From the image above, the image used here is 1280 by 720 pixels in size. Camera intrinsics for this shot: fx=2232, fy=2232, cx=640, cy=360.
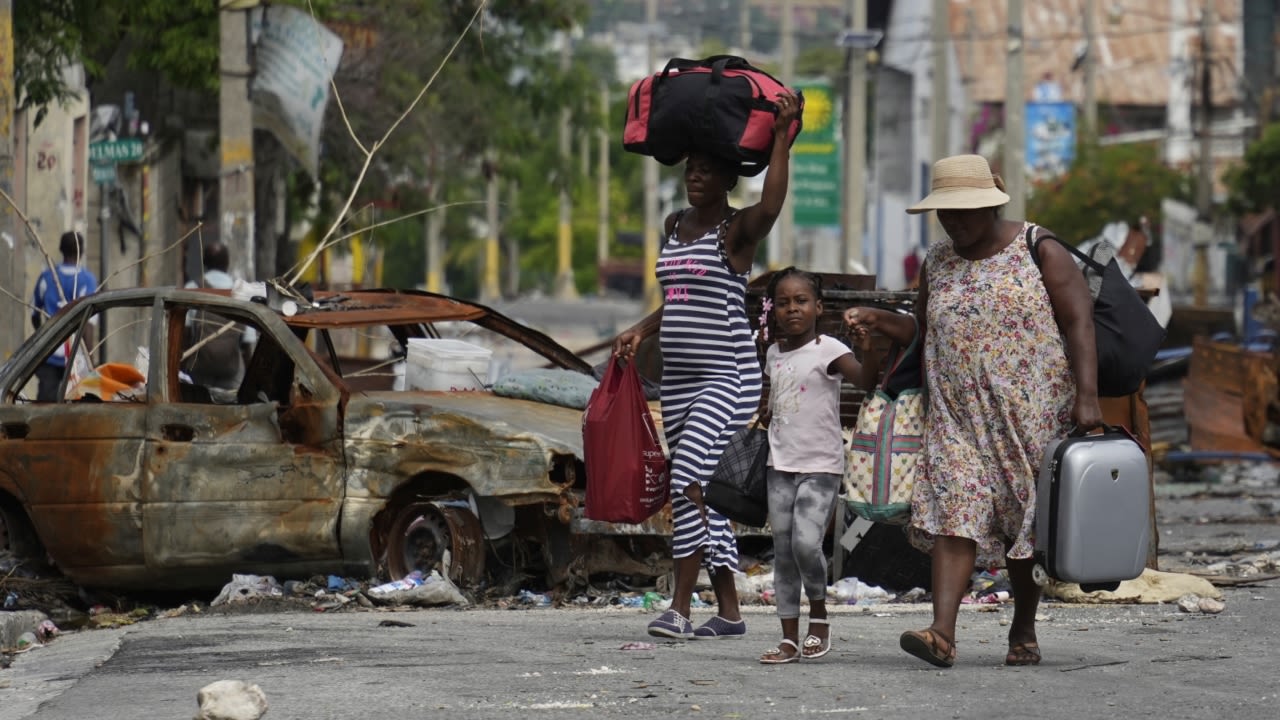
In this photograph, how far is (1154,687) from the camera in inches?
272

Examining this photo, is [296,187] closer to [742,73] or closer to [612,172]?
[742,73]

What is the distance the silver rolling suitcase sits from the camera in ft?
23.0

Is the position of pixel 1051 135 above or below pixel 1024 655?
above

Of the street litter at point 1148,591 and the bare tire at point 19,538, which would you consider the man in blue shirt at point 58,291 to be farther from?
the street litter at point 1148,591

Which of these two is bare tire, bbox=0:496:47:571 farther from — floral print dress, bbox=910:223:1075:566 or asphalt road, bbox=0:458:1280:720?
floral print dress, bbox=910:223:1075:566

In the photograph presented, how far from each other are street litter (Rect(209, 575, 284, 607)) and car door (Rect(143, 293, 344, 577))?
0.16 feet

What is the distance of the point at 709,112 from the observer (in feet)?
26.3

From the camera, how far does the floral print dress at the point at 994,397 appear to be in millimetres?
7215

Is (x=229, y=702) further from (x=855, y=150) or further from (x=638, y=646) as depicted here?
(x=855, y=150)

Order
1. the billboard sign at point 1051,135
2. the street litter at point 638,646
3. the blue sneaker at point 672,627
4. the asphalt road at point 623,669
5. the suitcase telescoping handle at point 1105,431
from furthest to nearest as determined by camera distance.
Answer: the billboard sign at point 1051,135 → the blue sneaker at point 672,627 → the street litter at point 638,646 → the suitcase telescoping handle at point 1105,431 → the asphalt road at point 623,669

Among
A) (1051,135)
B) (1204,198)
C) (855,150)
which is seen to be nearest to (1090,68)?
(1051,135)

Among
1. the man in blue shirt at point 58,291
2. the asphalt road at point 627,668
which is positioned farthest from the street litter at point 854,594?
the man in blue shirt at point 58,291

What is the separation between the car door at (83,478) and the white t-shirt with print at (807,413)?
3.77 m

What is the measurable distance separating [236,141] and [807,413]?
39.9 feet
